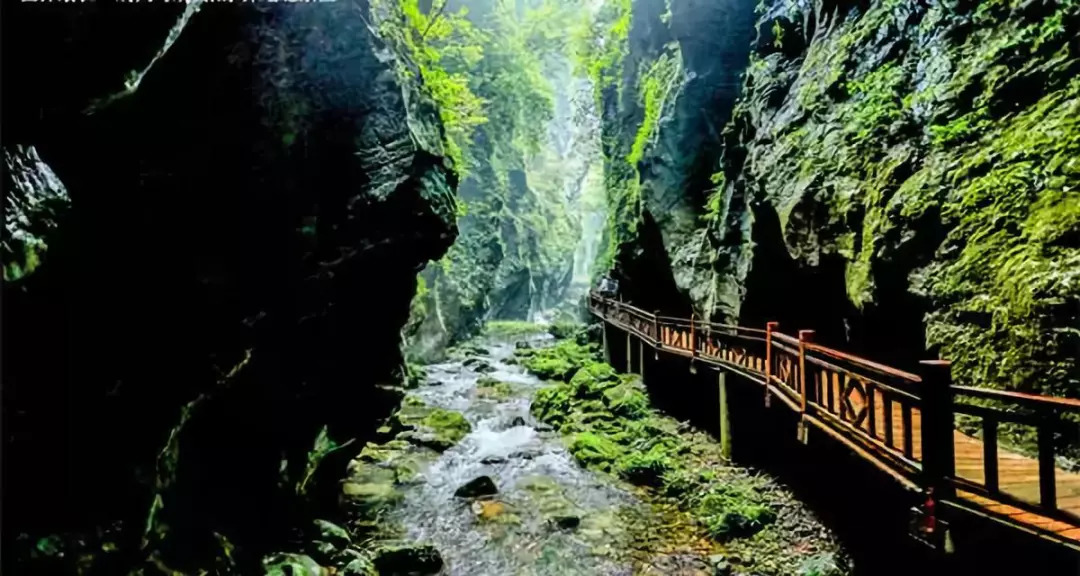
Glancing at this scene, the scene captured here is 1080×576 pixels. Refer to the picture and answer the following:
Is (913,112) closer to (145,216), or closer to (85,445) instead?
(145,216)

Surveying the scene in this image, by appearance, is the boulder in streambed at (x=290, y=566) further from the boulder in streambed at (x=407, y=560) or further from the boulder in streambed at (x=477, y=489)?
the boulder in streambed at (x=477, y=489)

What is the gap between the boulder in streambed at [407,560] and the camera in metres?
8.56

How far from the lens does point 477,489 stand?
474 inches

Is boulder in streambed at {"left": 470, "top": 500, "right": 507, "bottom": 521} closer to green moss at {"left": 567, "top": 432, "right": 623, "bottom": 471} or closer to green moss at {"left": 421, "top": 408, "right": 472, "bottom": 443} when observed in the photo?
green moss at {"left": 567, "top": 432, "right": 623, "bottom": 471}

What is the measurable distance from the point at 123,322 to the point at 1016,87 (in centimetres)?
1049

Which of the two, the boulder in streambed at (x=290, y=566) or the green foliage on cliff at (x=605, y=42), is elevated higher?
the green foliage on cliff at (x=605, y=42)

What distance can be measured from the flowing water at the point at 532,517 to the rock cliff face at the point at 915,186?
5.18 metres

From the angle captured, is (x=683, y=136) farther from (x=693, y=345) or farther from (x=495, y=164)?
(x=495, y=164)

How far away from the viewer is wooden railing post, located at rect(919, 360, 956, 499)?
4.64m

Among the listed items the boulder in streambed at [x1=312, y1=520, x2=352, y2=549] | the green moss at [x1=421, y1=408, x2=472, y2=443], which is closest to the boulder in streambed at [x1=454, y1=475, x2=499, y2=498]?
the boulder in streambed at [x1=312, y1=520, x2=352, y2=549]

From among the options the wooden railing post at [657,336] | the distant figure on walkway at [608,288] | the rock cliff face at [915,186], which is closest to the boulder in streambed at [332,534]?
the rock cliff face at [915,186]

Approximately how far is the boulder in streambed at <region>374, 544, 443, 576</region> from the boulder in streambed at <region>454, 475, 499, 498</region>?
2.94 metres

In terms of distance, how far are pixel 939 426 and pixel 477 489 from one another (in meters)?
9.41

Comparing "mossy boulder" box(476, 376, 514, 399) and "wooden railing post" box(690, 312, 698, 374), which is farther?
"mossy boulder" box(476, 376, 514, 399)
